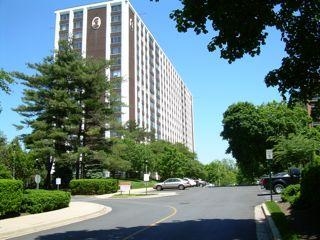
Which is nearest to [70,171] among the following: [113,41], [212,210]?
[212,210]

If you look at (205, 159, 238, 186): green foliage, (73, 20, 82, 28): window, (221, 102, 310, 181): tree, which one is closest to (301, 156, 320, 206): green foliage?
(221, 102, 310, 181): tree

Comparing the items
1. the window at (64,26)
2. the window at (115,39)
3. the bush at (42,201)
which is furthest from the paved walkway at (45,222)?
the window at (64,26)

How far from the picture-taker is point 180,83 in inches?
6737

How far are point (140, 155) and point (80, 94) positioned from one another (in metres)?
24.2

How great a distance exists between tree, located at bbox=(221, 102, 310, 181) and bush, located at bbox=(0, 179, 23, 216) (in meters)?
46.5

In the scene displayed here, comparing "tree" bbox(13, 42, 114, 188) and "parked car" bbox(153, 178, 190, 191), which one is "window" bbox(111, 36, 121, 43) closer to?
"tree" bbox(13, 42, 114, 188)

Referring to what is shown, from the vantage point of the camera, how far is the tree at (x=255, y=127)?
66.1 m

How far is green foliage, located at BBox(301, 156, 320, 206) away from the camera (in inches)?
621

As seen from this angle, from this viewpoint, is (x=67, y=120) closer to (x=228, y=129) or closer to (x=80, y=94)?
(x=80, y=94)

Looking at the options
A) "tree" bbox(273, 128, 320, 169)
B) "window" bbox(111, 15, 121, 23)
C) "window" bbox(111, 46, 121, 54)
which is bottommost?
"tree" bbox(273, 128, 320, 169)

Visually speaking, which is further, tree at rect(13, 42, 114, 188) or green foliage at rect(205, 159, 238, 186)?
green foliage at rect(205, 159, 238, 186)

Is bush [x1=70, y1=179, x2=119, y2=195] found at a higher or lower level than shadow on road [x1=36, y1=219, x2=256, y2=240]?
higher

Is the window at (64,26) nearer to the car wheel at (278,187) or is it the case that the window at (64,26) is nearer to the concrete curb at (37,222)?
the car wheel at (278,187)

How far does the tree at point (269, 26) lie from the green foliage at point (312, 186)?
3.87 m
